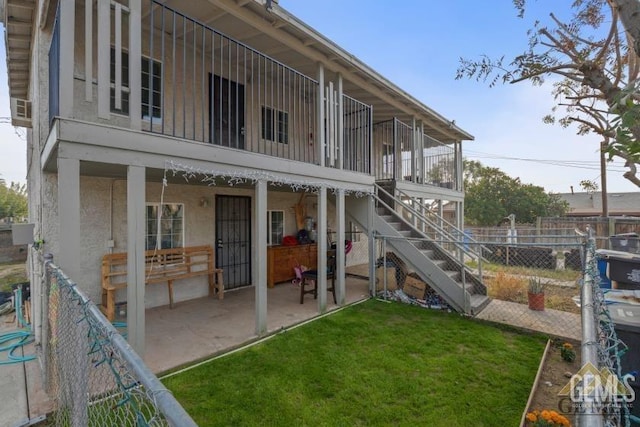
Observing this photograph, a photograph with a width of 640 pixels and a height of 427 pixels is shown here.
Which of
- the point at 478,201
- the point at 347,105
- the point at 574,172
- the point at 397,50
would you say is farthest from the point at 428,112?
the point at 574,172

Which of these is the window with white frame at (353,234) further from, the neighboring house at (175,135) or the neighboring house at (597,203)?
the neighboring house at (597,203)

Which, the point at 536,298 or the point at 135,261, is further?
the point at 536,298

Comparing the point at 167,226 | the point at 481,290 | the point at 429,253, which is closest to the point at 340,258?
the point at 429,253

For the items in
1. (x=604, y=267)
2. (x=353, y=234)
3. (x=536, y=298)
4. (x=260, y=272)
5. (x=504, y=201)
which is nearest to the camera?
(x=260, y=272)

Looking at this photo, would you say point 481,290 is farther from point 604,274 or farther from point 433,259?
point 604,274

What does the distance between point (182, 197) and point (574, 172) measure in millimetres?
40526

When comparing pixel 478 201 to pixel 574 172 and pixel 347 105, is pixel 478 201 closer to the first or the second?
pixel 574 172

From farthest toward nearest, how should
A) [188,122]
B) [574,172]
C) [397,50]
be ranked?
[574,172] → [397,50] → [188,122]

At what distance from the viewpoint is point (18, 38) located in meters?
5.64

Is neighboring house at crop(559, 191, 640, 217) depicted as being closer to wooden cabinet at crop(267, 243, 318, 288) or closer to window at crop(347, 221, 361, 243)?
window at crop(347, 221, 361, 243)

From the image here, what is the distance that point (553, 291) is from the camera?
8.31 meters

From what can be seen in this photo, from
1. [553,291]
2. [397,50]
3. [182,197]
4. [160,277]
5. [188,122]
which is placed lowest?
[553,291]

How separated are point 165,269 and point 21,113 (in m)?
4.69

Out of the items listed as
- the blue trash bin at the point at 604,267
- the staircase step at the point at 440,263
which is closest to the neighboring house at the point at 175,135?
the staircase step at the point at 440,263
